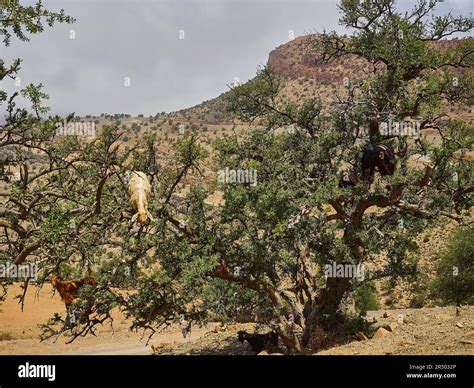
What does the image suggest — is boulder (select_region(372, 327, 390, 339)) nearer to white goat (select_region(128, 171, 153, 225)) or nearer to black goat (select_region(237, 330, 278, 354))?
black goat (select_region(237, 330, 278, 354))

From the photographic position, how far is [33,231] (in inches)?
327

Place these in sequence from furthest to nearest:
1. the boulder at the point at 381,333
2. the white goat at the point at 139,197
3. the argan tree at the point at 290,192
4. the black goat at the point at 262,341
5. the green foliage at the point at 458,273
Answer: the green foliage at the point at 458,273 → the black goat at the point at 262,341 → the boulder at the point at 381,333 → the argan tree at the point at 290,192 → the white goat at the point at 139,197

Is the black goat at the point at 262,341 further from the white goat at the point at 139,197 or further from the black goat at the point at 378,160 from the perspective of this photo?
the white goat at the point at 139,197

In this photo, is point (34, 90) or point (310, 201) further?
point (310, 201)

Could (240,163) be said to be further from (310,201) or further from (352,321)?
(352,321)

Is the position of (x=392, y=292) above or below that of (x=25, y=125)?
below

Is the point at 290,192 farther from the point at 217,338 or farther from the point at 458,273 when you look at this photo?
the point at 458,273

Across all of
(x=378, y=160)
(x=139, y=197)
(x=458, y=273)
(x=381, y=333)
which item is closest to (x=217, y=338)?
(x=381, y=333)

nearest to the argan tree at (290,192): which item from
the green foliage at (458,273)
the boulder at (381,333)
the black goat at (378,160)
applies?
the black goat at (378,160)

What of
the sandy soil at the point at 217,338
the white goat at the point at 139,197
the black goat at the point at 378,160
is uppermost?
the black goat at the point at 378,160

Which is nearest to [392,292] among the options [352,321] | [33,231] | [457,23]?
[352,321]

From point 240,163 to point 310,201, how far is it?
2081mm

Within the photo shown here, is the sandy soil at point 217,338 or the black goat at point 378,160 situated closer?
the sandy soil at point 217,338

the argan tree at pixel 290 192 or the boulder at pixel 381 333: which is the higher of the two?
the argan tree at pixel 290 192
